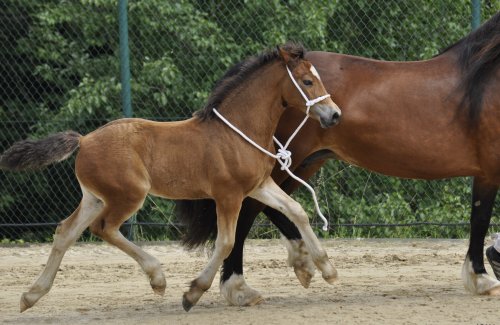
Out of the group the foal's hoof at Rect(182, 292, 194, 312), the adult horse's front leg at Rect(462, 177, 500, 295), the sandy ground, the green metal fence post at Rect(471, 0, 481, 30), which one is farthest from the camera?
the green metal fence post at Rect(471, 0, 481, 30)

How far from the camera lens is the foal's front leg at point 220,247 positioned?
592 centimetres

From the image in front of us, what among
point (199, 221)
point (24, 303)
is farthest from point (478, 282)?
point (24, 303)

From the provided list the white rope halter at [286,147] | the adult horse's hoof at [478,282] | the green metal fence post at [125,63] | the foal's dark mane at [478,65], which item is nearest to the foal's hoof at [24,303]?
the white rope halter at [286,147]

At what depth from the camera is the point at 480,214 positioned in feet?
22.3

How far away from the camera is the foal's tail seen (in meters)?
5.98

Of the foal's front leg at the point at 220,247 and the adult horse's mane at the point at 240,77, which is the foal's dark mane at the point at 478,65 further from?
the foal's front leg at the point at 220,247

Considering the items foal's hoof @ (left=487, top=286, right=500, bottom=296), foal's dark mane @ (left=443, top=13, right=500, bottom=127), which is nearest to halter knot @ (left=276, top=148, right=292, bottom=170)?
foal's dark mane @ (left=443, top=13, right=500, bottom=127)

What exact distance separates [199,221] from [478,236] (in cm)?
181

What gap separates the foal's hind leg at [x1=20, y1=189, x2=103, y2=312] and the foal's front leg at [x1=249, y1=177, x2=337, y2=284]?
3.06ft

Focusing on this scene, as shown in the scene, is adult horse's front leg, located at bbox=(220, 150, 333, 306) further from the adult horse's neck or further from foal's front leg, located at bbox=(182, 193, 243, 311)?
the adult horse's neck

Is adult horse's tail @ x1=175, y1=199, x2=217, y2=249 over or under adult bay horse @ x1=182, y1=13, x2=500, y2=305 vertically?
under

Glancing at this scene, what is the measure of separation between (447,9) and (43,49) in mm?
4125

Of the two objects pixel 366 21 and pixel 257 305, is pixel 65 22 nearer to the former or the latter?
pixel 366 21

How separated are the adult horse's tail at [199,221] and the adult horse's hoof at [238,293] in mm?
473
